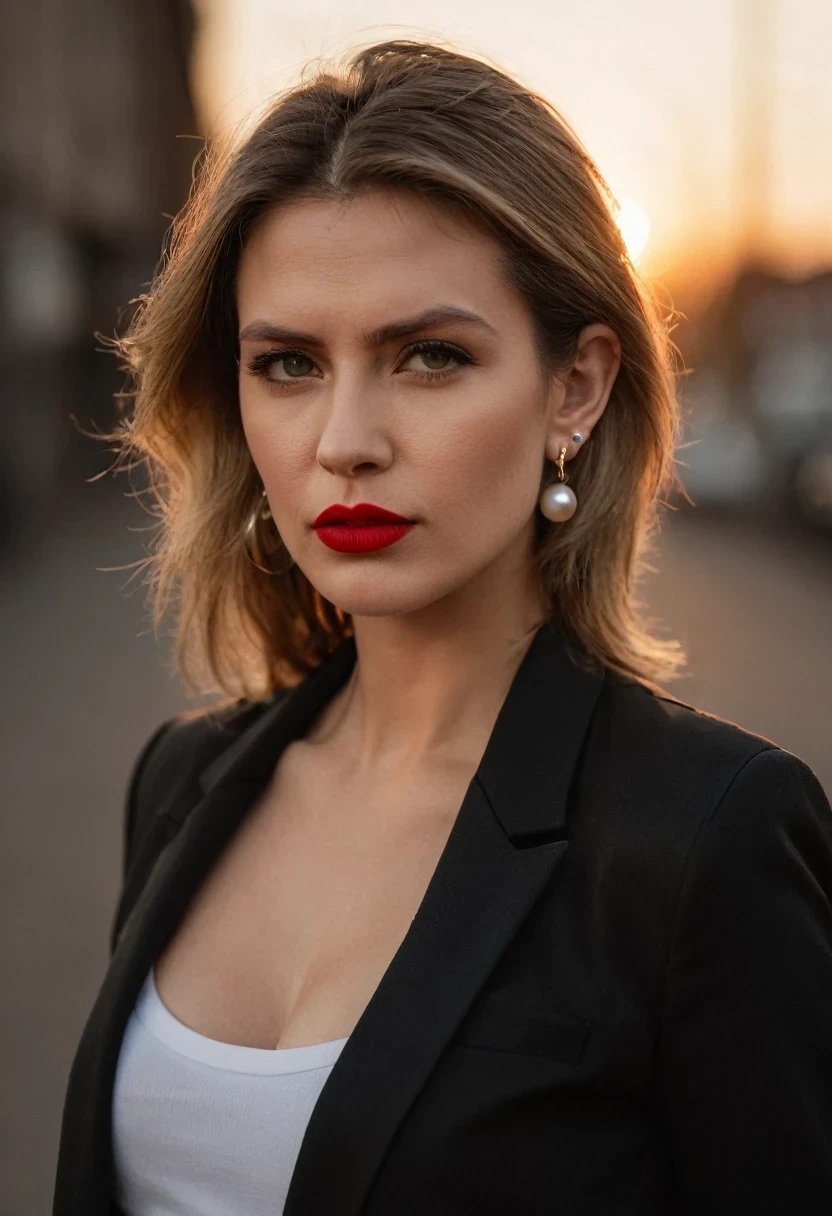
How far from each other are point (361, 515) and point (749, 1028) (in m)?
0.91

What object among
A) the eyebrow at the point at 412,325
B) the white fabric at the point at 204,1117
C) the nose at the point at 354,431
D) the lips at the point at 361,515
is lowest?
the white fabric at the point at 204,1117

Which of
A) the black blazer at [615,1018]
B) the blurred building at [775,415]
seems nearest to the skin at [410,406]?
the black blazer at [615,1018]

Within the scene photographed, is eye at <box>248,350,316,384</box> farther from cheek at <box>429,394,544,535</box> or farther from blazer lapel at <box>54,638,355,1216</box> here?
blazer lapel at <box>54,638,355,1216</box>

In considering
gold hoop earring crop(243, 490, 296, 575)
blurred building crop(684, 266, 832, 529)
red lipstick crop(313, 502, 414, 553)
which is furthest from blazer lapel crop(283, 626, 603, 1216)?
blurred building crop(684, 266, 832, 529)

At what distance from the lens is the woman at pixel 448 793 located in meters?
1.87

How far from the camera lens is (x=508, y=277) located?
7.11 feet

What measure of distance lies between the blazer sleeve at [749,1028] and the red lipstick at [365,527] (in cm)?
63

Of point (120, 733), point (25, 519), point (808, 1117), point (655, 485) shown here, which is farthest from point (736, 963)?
point (25, 519)

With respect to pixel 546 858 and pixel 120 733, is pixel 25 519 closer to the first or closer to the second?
pixel 120 733

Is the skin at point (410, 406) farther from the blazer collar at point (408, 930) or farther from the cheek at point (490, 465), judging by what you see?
the blazer collar at point (408, 930)

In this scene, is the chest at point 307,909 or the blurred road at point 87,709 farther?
the blurred road at point 87,709

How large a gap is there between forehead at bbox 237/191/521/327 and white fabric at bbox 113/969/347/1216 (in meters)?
1.08

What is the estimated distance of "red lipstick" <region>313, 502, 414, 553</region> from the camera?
2.13 meters

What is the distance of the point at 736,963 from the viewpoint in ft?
6.09
